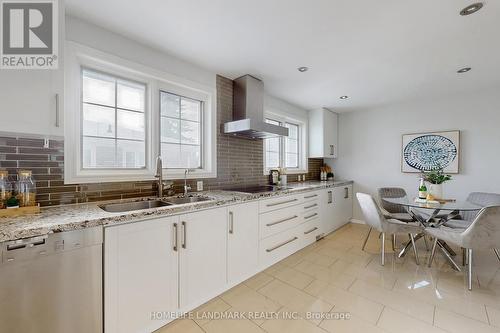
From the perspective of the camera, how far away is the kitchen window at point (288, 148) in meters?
3.67

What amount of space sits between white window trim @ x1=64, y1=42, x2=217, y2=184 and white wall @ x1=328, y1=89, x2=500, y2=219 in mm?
3198

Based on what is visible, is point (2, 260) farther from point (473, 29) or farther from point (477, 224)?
point (473, 29)

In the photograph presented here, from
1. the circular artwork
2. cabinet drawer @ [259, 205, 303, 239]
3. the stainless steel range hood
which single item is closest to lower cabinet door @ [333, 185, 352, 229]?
the circular artwork

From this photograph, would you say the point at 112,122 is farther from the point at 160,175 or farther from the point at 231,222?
the point at 231,222

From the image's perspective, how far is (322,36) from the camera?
1914 millimetres

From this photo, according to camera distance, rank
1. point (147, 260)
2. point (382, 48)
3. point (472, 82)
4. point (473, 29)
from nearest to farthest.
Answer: point (147, 260) < point (473, 29) < point (382, 48) < point (472, 82)

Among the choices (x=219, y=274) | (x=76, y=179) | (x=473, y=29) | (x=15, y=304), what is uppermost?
(x=473, y=29)

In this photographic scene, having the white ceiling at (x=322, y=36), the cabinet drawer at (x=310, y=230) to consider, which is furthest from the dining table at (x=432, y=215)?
the white ceiling at (x=322, y=36)

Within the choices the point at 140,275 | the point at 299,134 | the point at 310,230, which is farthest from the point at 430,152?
the point at 140,275

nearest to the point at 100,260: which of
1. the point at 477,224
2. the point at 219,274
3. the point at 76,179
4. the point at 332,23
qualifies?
the point at 76,179

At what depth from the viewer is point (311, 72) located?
8.74 ft

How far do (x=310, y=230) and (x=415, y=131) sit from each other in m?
2.66

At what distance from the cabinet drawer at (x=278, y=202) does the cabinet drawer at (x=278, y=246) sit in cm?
34

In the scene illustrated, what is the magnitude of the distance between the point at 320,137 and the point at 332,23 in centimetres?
266
